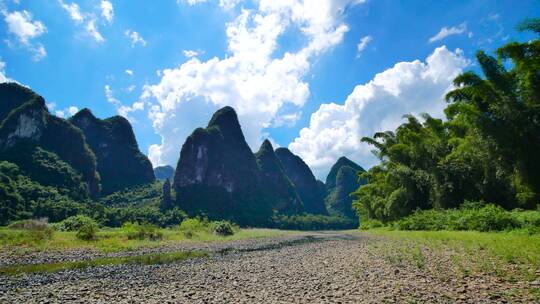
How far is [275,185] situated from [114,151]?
258 feet

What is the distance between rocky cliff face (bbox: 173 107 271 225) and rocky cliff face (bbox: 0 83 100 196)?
33297 millimetres

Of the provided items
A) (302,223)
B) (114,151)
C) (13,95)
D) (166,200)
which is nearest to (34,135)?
(13,95)

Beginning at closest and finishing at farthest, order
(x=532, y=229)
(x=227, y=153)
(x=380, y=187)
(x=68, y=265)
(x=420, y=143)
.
→ (x=532, y=229)
(x=68, y=265)
(x=420, y=143)
(x=380, y=187)
(x=227, y=153)

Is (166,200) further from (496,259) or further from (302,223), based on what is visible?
(496,259)

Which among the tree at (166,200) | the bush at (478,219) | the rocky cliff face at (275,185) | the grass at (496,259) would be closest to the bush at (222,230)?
the bush at (478,219)

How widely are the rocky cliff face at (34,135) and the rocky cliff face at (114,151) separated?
30843mm

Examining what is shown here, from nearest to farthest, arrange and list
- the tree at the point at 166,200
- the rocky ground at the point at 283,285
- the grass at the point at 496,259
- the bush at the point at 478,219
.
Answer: the rocky ground at the point at 283,285 < the grass at the point at 496,259 < the bush at the point at 478,219 < the tree at the point at 166,200

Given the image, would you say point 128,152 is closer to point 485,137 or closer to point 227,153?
point 227,153

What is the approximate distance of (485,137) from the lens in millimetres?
16219

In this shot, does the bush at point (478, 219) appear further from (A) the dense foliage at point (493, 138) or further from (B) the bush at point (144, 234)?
(B) the bush at point (144, 234)

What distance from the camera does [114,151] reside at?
146125 millimetres

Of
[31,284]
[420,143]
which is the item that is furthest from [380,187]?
[31,284]

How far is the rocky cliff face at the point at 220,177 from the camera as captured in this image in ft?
407

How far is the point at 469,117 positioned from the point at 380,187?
88.9ft
